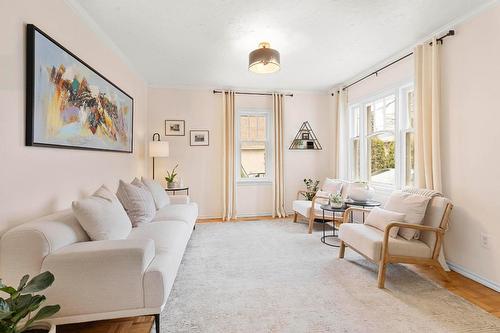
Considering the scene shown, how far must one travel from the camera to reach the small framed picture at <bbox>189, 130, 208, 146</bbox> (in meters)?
5.00

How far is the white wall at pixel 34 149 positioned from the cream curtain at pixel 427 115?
3.70 metres

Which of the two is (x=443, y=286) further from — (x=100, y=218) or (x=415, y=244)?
(x=100, y=218)

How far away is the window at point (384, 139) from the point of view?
3555 millimetres

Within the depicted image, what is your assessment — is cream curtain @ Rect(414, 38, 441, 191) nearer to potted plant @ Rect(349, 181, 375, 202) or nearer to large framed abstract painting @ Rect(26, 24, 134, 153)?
potted plant @ Rect(349, 181, 375, 202)

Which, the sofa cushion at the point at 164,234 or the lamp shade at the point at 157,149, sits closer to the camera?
the sofa cushion at the point at 164,234

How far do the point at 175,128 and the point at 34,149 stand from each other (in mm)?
3132

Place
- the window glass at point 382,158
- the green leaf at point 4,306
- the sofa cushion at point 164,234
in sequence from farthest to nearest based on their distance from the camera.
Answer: the window glass at point 382,158 < the sofa cushion at point 164,234 < the green leaf at point 4,306

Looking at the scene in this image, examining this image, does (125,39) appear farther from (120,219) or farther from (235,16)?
(120,219)

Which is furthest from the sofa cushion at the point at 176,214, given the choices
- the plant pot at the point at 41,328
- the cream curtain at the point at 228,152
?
the plant pot at the point at 41,328

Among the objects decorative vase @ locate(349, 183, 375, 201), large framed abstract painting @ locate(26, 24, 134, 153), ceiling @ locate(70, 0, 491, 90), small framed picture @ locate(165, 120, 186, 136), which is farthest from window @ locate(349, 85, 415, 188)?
large framed abstract painting @ locate(26, 24, 134, 153)

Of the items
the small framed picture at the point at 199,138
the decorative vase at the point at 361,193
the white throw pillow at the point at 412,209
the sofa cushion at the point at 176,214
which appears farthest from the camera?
the small framed picture at the point at 199,138

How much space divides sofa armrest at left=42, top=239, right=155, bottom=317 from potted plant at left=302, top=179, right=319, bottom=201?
370 cm

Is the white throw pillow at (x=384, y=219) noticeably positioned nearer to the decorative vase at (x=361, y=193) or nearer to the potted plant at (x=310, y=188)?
the decorative vase at (x=361, y=193)

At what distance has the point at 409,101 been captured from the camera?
140 inches
